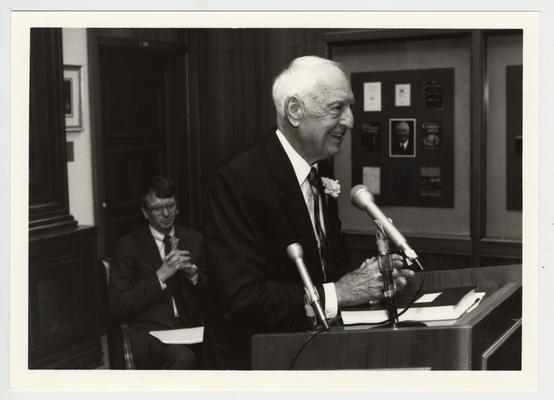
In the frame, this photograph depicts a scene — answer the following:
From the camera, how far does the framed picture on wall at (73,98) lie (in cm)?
534

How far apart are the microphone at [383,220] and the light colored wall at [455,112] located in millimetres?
3391

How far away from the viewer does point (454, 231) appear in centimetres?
551

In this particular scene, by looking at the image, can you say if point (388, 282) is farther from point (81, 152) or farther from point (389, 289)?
point (81, 152)

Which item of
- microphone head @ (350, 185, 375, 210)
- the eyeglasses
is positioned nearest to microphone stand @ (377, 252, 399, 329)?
microphone head @ (350, 185, 375, 210)

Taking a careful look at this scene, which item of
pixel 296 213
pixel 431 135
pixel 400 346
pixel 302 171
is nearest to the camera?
pixel 400 346

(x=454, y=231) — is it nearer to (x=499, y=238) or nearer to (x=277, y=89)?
(x=499, y=238)

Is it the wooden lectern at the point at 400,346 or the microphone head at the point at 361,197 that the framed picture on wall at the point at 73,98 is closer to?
the microphone head at the point at 361,197

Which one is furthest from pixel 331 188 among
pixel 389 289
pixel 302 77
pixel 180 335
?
pixel 180 335

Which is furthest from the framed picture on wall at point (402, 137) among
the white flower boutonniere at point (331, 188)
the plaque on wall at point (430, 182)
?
the white flower boutonniere at point (331, 188)

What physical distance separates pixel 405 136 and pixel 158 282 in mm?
2550

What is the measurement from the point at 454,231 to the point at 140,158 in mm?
2426

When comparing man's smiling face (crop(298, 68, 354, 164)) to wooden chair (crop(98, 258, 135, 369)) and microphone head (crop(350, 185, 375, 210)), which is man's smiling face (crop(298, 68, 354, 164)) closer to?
microphone head (crop(350, 185, 375, 210))

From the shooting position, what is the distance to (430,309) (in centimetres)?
205

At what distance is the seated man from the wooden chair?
3cm
